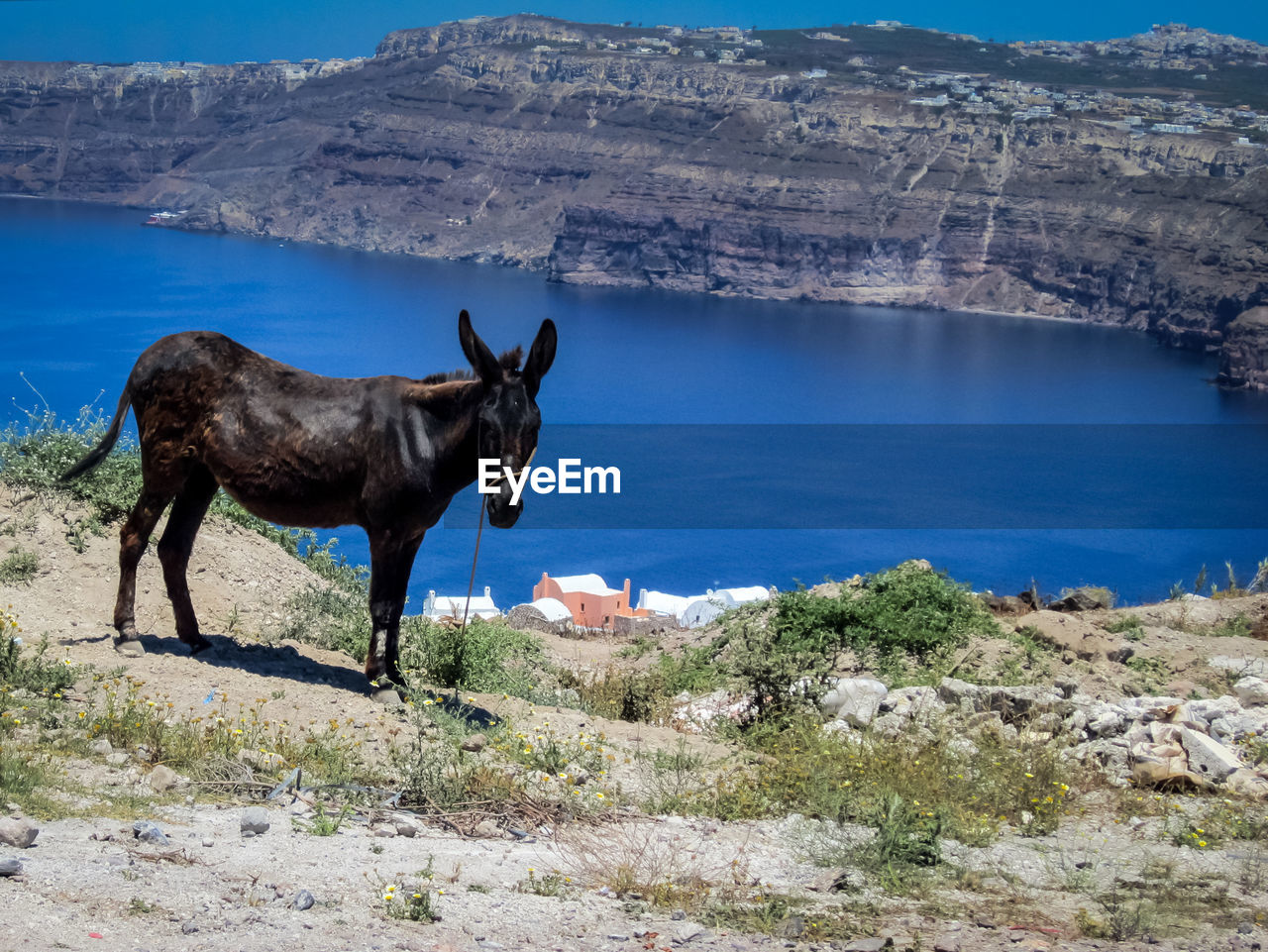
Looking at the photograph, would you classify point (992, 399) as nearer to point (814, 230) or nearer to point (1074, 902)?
point (814, 230)

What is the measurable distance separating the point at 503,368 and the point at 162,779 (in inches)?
105

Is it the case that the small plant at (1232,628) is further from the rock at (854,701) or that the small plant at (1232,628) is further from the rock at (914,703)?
the rock at (854,701)

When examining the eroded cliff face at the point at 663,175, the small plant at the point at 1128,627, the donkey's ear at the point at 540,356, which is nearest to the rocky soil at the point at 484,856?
the donkey's ear at the point at 540,356

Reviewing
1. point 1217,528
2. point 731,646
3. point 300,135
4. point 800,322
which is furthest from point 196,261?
point 731,646

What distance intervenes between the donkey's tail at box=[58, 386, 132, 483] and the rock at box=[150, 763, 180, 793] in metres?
2.65

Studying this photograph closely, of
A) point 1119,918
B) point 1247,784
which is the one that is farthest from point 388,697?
point 1247,784

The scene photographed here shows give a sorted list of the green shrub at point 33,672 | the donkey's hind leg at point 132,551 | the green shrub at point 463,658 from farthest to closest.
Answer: the green shrub at point 463,658
the donkey's hind leg at point 132,551
the green shrub at point 33,672

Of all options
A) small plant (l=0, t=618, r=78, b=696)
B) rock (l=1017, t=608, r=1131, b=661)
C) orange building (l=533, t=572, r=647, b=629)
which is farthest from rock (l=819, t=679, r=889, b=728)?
orange building (l=533, t=572, r=647, b=629)

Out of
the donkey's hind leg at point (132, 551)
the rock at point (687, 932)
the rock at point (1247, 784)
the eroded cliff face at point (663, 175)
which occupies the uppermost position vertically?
the eroded cliff face at point (663, 175)

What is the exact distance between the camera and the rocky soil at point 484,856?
421 centimetres

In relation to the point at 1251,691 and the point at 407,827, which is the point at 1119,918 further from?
the point at 1251,691

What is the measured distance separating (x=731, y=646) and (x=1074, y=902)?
5999mm

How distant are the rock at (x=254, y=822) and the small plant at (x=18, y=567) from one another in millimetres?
4092

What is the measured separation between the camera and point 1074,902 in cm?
508
